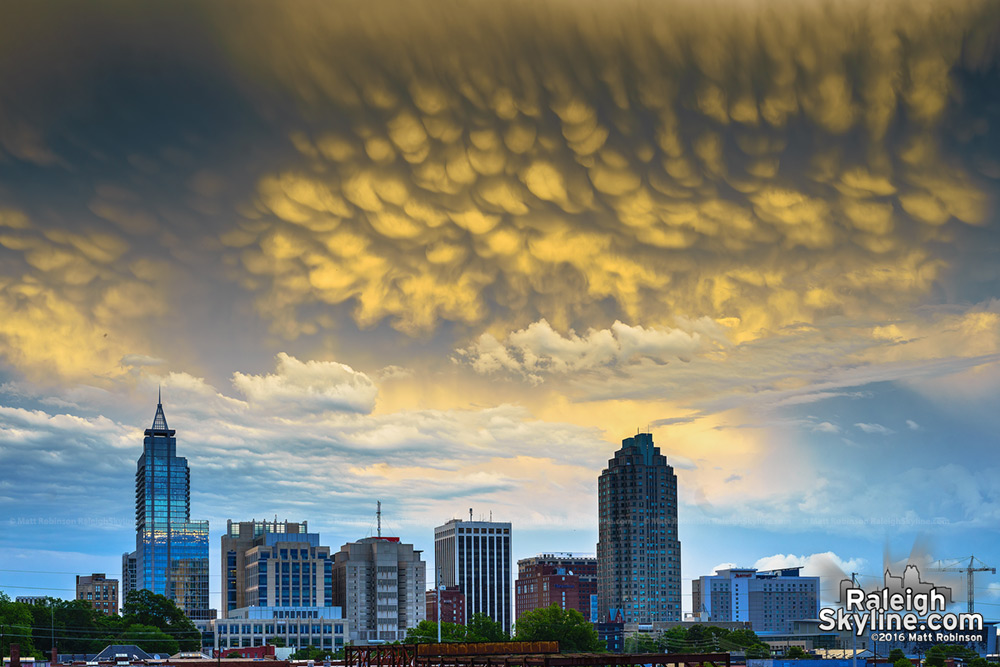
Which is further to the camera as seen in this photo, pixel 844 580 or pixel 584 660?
pixel 844 580

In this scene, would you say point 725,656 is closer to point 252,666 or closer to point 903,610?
point 252,666

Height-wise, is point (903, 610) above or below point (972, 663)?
above

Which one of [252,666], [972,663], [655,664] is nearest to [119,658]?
[252,666]

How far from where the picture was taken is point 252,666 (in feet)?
334

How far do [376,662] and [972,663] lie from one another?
10732 centimetres

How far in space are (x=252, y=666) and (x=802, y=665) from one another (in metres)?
84.2

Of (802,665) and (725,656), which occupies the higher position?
(725,656)

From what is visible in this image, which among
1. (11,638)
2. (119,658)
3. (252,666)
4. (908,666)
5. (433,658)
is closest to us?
(433,658)

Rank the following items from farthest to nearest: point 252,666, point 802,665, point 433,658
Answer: point 802,665
point 252,666
point 433,658

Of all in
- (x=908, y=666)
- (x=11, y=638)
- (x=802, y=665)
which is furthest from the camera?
(x=11, y=638)

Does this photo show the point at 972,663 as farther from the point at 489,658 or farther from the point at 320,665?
the point at 489,658

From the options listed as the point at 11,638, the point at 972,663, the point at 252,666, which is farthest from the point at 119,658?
the point at 972,663

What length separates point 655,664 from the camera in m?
73.6

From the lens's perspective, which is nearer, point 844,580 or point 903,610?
point 903,610
